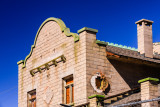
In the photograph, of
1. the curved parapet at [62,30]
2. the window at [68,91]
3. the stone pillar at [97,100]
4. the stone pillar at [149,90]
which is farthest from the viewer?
the window at [68,91]

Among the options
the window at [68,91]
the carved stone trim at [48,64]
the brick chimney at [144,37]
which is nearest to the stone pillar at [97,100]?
the window at [68,91]

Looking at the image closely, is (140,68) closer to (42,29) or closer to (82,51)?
(82,51)

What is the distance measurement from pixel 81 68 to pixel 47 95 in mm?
4340

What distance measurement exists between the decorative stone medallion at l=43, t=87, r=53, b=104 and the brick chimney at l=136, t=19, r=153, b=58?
7.14m

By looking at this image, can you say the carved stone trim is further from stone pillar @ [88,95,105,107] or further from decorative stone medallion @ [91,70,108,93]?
stone pillar @ [88,95,105,107]

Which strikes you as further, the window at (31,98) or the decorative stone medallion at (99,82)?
the window at (31,98)

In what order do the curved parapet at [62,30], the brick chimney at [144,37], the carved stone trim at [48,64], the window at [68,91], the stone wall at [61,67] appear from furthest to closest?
the brick chimney at [144,37], the carved stone trim at [48,64], the window at [68,91], the curved parapet at [62,30], the stone wall at [61,67]

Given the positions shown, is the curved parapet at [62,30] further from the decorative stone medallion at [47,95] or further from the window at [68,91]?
the decorative stone medallion at [47,95]

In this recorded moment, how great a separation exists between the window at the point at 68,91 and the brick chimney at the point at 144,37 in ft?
19.5

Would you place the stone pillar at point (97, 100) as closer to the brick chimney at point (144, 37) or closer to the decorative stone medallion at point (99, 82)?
the decorative stone medallion at point (99, 82)

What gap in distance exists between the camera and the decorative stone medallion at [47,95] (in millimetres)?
28225

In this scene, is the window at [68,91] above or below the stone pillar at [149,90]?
above

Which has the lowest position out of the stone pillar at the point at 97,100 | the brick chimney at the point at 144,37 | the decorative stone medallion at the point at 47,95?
the stone pillar at the point at 97,100

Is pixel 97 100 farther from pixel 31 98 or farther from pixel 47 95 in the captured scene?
pixel 31 98
